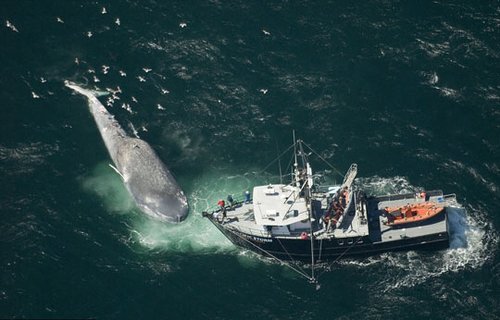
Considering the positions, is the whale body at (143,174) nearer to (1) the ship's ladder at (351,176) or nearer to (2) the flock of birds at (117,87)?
(2) the flock of birds at (117,87)

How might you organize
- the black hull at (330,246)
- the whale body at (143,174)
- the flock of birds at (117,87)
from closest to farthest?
1. the black hull at (330,246)
2. the whale body at (143,174)
3. the flock of birds at (117,87)

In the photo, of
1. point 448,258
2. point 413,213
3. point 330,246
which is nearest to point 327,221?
point 330,246

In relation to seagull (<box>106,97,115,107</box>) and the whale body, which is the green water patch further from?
seagull (<box>106,97,115,107</box>)

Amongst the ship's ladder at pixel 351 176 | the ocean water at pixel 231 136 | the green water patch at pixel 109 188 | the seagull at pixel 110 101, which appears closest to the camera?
the ocean water at pixel 231 136

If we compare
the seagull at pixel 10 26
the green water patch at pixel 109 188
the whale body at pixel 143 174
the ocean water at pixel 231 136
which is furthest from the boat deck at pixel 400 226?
the seagull at pixel 10 26

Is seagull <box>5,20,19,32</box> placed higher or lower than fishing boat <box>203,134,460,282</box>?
higher

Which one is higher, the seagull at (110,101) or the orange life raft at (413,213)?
the seagull at (110,101)

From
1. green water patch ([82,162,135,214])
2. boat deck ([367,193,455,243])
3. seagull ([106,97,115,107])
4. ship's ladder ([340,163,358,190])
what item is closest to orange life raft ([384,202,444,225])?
boat deck ([367,193,455,243])
